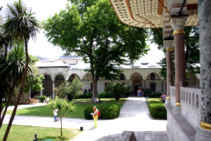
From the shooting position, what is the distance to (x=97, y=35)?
26.3m

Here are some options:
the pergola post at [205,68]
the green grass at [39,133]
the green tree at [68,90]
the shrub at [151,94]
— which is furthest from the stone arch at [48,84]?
the pergola post at [205,68]

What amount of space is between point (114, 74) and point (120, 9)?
18.7 metres

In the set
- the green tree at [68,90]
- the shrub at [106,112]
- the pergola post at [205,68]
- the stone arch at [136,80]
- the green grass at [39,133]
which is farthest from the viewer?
the stone arch at [136,80]

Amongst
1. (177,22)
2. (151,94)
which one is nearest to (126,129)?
(177,22)

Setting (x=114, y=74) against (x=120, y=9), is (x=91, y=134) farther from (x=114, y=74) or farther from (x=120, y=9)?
(x=114, y=74)

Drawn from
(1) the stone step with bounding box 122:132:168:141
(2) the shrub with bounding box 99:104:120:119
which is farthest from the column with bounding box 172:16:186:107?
(2) the shrub with bounding box 99:104:120:119

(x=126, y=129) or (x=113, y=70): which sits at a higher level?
(x=113, y=70)

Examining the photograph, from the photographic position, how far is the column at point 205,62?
3.24 m

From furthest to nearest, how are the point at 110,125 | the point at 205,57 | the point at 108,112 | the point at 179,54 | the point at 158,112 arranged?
the point at 108,112 → the point at 158,112 → the point at 110,125 → the point at 179,54 → the point at 205,57

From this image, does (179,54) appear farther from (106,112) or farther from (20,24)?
(106,112)

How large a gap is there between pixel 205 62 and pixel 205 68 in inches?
3.8

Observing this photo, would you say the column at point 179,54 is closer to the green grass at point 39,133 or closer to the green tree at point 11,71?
the green tree at point 11,71

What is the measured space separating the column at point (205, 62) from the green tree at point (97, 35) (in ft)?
63.7

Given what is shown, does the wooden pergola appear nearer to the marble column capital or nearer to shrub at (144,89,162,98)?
the marble column capital
